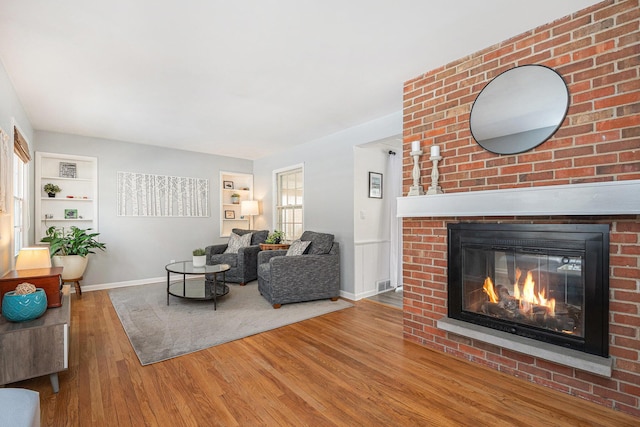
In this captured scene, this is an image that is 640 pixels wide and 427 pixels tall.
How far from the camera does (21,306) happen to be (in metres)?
1.97

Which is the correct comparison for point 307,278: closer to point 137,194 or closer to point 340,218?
point 340,218

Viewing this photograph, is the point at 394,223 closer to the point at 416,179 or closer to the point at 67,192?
the point at 416,179

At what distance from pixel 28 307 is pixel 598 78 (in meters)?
3.82

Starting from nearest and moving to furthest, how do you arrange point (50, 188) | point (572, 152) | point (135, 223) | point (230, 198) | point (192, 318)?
point (572, 152)
point (192, 318)
point (50, 188)
point (135, 223)
point (230, 198)

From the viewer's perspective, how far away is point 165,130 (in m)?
4.27

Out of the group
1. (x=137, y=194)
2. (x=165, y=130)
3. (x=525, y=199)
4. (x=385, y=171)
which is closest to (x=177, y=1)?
(x=525, y=199)

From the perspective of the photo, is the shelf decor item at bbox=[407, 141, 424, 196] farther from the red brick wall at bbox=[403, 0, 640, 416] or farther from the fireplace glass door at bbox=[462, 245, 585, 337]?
the fireplace glass door at bbox=[462, 245, 585, 337]

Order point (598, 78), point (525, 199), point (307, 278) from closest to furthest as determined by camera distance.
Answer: point (598, 78)
point (525, 199)
point (307, 278)

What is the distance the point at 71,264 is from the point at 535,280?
510 centimetres

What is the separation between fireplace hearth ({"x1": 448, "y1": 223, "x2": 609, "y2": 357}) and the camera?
1773 mm

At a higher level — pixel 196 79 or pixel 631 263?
pixel 196 79

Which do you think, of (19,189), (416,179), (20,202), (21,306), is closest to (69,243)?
(20,202)

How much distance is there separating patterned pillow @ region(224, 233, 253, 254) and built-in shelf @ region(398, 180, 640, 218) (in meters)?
3.39

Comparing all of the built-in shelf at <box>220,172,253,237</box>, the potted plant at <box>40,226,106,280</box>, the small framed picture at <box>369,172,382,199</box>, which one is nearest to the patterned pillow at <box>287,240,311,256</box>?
the small framed picture at <box>369,172,382,199</box>
